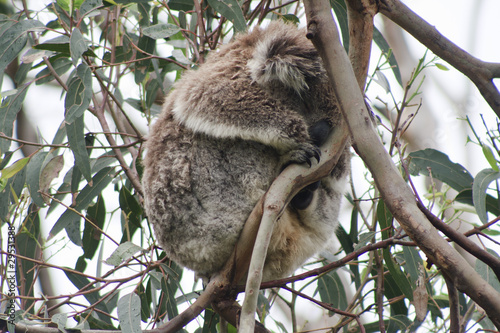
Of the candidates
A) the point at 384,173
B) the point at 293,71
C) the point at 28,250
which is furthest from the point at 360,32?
the point at 28,250

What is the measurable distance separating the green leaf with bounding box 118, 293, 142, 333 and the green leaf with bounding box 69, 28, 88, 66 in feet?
2.95

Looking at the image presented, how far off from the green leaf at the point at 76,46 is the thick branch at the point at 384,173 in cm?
94

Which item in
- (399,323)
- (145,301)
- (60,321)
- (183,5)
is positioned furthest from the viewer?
(183,5)

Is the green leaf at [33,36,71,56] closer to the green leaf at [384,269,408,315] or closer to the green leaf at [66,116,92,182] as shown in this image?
the green leaf at [66,116,92,182]

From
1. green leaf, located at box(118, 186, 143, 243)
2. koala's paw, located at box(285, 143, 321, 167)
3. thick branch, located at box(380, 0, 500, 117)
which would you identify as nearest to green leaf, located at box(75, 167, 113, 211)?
green leaf, located at box(118, 186, 143, 243)

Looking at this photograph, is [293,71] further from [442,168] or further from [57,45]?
[57,45]

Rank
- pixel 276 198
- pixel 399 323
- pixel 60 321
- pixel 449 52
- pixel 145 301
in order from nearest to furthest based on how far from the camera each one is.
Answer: pixel 449 52 < pixel 276 198 < pixel 60 321 < pixel 399 323 < pixel 145 301

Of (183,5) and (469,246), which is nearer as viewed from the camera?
(469,246)

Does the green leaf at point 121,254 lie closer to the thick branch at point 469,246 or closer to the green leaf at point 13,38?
the green leaf at point 13,38

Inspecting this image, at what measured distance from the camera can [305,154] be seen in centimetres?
191

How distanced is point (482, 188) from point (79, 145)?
161 cm

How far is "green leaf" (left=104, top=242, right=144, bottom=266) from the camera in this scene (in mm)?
1995

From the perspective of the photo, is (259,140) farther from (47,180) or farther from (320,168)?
(47,180)

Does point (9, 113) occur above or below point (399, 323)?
above
